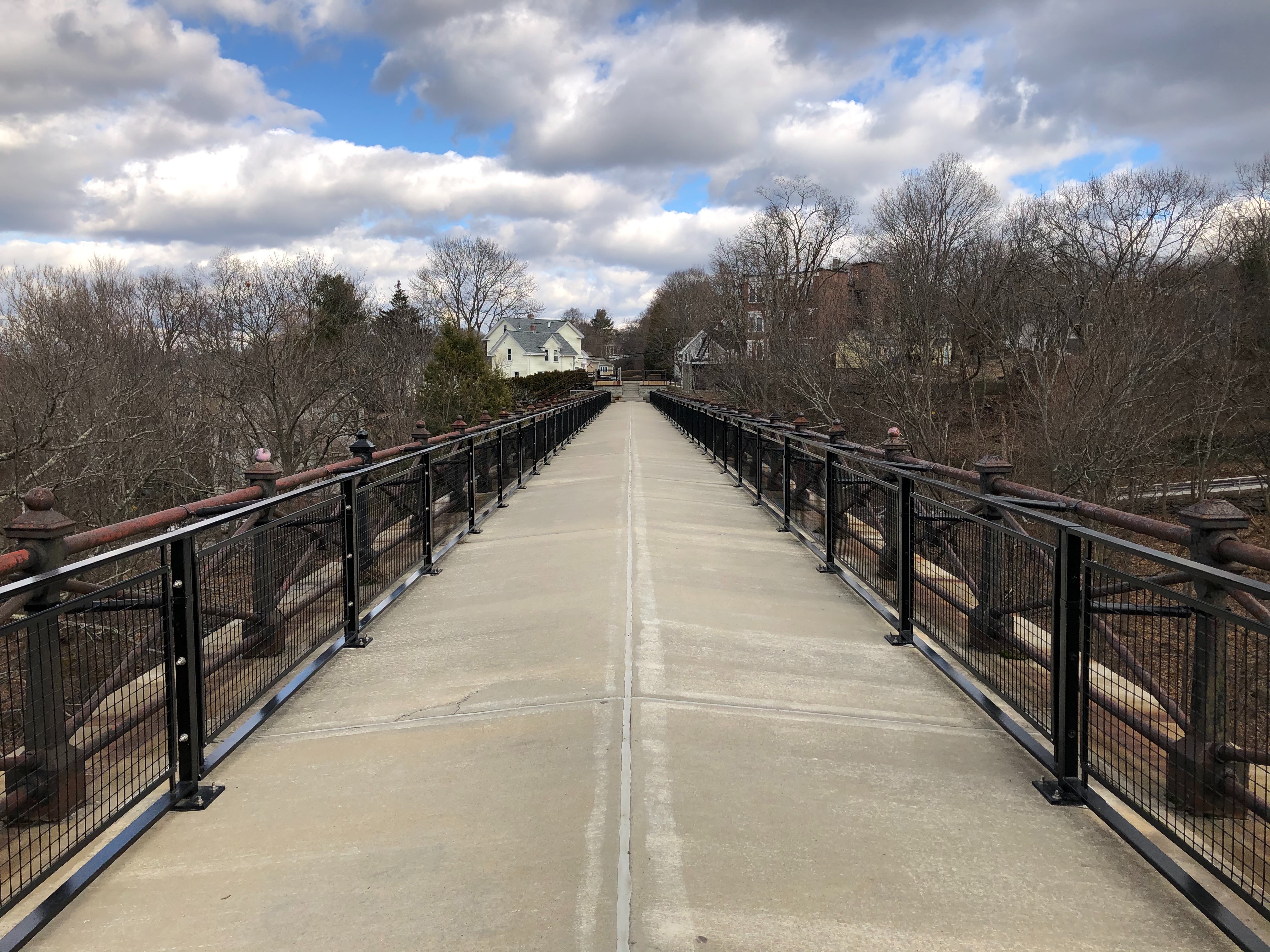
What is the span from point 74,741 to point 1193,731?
4086 millimetres

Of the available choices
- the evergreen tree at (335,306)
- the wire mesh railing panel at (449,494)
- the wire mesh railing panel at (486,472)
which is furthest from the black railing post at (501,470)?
the evergreen tree at (335,306)

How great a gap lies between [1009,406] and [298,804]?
32.2 meters

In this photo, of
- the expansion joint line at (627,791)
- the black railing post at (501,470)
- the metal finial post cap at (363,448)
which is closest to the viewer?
the expansion joint line at (627,791)

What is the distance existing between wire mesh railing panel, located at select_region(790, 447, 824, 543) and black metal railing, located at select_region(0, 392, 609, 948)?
13.6 ft

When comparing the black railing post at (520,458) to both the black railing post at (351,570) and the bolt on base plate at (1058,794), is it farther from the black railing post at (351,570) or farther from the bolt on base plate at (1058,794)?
the bolt on base plate at (1058,794)

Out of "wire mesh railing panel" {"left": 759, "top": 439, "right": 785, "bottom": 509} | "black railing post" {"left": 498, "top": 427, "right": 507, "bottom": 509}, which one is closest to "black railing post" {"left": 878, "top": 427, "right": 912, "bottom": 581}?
"wire mesh railing panel" {"left": 759, "top": 439, "right": 785, "bottom": 509}

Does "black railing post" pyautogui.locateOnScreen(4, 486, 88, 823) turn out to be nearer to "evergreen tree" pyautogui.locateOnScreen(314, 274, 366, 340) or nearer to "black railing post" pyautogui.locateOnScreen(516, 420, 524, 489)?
"black railing post" pyautogui.locateOnScreen(516, 420, 524, 489)

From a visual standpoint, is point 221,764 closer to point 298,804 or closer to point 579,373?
point 298,804

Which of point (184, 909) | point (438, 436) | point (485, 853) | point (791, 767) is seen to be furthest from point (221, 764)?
point (438, 436)

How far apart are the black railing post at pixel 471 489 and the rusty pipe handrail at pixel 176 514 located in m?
1.16

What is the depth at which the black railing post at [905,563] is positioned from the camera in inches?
217

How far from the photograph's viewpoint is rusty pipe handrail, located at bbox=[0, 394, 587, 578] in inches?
117

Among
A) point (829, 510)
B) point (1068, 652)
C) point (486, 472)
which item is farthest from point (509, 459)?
point (1068, 652)

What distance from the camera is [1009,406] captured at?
3200 centimetres
